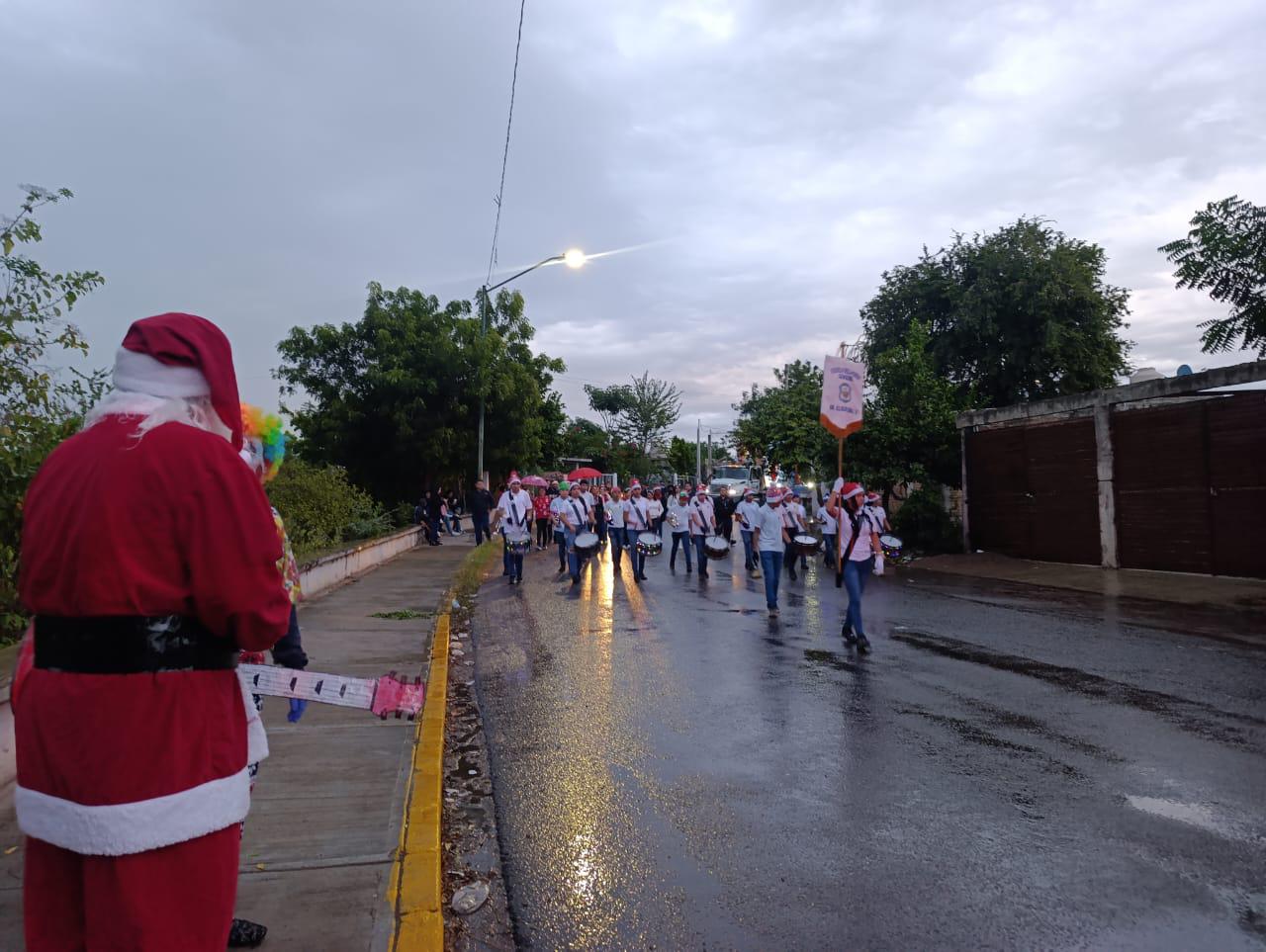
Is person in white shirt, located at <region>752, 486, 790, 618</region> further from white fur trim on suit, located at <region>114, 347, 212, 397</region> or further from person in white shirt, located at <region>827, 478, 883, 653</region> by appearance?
white fur trim on suit, located at <region>114, 347, 212, 397</region>

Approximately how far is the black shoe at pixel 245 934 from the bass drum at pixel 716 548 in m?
13.0

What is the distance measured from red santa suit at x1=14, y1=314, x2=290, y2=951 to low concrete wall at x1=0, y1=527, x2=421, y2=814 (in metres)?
1.20

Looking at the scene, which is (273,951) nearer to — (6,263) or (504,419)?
(6,263)

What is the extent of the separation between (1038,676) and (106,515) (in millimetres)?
7858

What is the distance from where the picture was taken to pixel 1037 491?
735 inches

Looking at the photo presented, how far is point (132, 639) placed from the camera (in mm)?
2072

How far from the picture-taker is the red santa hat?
2.29 metres

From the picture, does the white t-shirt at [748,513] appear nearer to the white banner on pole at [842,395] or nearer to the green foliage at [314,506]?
the white banner on pole at [842,395]

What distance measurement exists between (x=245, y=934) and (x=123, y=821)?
1743 mm


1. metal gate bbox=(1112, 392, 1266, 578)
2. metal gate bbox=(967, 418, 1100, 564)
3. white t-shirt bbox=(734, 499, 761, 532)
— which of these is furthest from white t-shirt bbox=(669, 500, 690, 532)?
metal gate bbox=(1112, 392, 1266, 578)

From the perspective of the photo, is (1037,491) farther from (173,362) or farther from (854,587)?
(173,362)

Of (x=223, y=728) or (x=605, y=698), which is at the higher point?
(x=223, y=728)

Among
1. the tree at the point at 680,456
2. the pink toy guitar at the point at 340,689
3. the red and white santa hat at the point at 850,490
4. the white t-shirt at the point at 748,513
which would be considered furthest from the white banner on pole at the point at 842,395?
the tree at the point at 680,456

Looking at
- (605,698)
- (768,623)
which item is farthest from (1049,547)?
(605,698)
